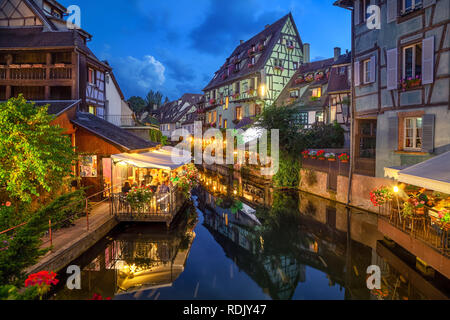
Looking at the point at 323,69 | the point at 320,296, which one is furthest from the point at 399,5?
the point at 323,69

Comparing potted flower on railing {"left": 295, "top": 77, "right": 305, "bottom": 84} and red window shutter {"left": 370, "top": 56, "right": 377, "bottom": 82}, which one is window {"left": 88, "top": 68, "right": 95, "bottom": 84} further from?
potted flower on railing {"left": 295, "top": 77, "right": 305, "bottom": 84}

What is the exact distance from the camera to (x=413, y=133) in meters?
11.4

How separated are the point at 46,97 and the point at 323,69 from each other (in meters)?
22.7

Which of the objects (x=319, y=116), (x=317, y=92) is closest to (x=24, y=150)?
(x=319, y=116)

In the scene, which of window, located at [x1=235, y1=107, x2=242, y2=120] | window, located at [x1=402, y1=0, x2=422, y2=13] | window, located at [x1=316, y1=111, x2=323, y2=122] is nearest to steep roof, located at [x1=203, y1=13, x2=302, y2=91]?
window, located at [x1=235, y1=107, x2=242, y2=120]

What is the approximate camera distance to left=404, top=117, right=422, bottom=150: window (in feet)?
37.0

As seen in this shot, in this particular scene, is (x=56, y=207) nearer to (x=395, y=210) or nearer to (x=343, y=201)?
(x=395, y=210)

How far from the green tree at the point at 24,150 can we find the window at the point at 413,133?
12.2 metres

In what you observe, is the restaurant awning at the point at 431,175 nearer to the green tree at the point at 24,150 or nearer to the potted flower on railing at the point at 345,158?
the potted flower on railing at the point at 345,158

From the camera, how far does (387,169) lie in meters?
9.68

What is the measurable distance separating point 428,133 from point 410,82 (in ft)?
6.72

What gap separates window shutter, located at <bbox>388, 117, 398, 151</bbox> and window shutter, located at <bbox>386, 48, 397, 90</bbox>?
1.27m

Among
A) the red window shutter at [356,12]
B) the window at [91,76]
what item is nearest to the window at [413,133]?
the red window shutter at [356,12]

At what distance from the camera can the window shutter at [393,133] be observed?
38.9ft
